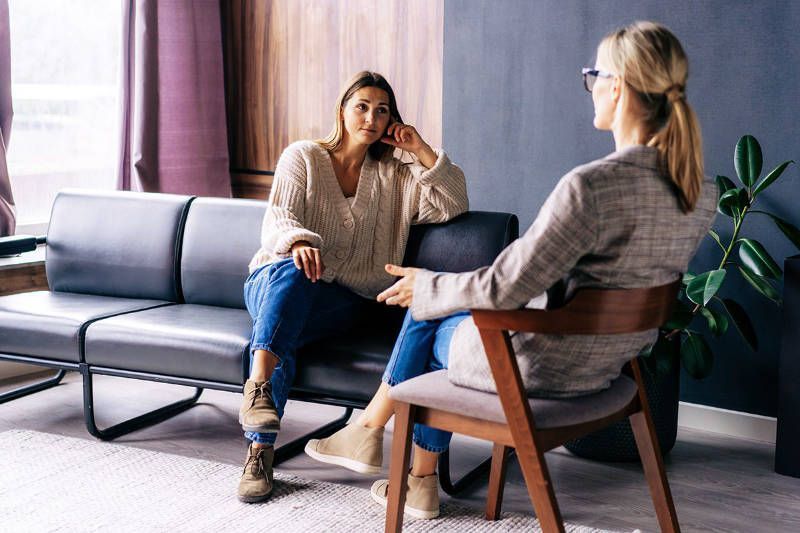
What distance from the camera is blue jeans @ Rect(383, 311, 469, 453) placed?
2.53m

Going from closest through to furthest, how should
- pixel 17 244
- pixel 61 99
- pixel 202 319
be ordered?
pixel 202 319, pixel 17 244, pixel 61 99

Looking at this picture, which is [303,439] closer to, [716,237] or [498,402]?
[498,402]

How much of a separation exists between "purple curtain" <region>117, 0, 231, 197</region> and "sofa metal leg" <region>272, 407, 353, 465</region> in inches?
59.1

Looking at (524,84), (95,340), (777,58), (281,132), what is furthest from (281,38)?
(777,58)

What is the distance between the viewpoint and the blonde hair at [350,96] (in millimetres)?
2963

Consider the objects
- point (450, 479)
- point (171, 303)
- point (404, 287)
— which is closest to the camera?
point (404, 287)

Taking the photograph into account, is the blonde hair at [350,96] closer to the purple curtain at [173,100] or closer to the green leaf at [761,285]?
the green leaf at [761,285]

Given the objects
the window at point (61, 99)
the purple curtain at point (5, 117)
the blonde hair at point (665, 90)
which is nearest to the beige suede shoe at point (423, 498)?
the blonde hair at point (665, 90)

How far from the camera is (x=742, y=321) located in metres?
2.94

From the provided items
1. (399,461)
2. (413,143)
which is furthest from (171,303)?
(399,461)

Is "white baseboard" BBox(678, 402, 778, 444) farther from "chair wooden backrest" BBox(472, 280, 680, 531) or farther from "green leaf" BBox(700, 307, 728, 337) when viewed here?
"chair wooden backrest" BBox(472, 280, 680, 531)

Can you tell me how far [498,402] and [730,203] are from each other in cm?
132

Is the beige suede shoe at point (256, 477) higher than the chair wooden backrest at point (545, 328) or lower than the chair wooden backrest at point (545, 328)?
lower

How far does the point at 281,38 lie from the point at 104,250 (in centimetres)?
136
